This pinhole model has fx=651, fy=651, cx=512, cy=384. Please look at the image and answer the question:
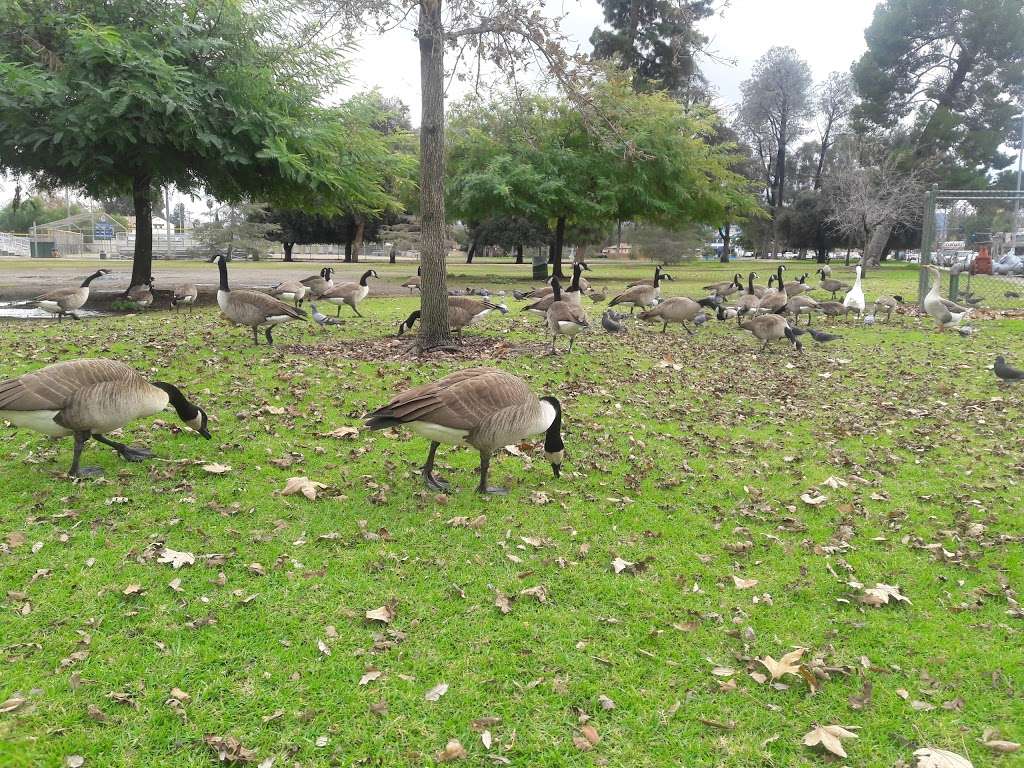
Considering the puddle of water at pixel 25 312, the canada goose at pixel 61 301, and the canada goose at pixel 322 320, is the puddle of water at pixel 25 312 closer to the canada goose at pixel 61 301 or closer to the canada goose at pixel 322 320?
the canada goose at pixel 61 301

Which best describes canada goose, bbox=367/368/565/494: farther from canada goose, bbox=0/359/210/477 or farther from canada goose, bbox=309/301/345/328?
canada goose, bbox=309/301/345/328

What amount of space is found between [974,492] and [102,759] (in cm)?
755

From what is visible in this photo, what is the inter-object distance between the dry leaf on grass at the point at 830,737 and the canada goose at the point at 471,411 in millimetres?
3265

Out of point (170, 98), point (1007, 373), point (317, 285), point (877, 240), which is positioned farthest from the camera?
point (877, 240)

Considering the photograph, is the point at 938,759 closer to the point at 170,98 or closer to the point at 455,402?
the point at 455,402

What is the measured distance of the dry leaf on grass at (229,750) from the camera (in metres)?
3.29

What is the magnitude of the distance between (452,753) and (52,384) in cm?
486

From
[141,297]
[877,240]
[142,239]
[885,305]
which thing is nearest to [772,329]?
[885,305]

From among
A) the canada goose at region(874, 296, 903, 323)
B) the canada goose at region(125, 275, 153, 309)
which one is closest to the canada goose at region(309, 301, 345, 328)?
the canada goose at region(125, 275, 153, 309)

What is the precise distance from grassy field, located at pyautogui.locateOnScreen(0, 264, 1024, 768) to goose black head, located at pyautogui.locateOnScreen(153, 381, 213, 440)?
0.87 ft

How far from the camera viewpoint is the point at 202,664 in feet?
12.9

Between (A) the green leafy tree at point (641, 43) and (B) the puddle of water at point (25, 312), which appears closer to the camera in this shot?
(B) the puddle of water at point (25, 312)

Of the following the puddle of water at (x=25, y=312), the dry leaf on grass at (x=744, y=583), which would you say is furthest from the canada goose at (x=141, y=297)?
the dry leaf on grass at (x=744, y=583)

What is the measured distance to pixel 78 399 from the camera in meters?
5.82
